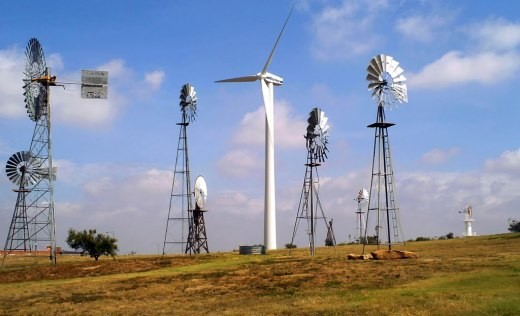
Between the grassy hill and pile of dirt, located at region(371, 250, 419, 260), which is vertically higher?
pile of dirt, located at region(371, 250, 419, 260)

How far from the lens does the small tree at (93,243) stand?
85.6 m

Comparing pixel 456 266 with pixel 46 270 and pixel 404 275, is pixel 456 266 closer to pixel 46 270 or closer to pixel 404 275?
pixel 404 275

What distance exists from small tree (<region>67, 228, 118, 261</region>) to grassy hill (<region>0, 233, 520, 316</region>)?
32.7 metres

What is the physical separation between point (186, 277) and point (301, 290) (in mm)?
14020

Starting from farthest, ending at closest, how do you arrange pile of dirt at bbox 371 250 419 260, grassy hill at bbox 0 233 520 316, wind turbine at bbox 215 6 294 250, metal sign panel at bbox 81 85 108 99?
1. wind turbine at bbox 215 6 294 250
2. metal sign panel at bbox 81 85 108 99
3. pile of dirt at bbox 371 250 419 260
4. grassy hill at bbox 0 233 520 316

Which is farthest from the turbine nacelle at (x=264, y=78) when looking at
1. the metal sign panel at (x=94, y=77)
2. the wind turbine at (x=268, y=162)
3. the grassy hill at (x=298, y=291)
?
the grassy hill at (x=298, y=291)

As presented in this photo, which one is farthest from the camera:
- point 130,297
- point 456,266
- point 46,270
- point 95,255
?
point 95,255

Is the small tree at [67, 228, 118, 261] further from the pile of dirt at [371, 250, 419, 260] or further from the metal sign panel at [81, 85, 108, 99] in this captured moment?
the pile of dirt at [371, 250, 419, 260]

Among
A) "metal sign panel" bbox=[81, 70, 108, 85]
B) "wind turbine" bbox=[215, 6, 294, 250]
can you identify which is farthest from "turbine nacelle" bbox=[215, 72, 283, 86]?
"metal sign panel" bbox=[81, 70, 108, 85]

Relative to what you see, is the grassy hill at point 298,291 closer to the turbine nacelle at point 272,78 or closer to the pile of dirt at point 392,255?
the pile of dirt at point 392,255

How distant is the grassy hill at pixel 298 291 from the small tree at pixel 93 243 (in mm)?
32689

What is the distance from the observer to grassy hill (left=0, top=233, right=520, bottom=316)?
25484 millimetres

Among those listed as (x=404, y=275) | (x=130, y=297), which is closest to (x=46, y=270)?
(x=130, y=297)

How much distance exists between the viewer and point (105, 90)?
243 feet
